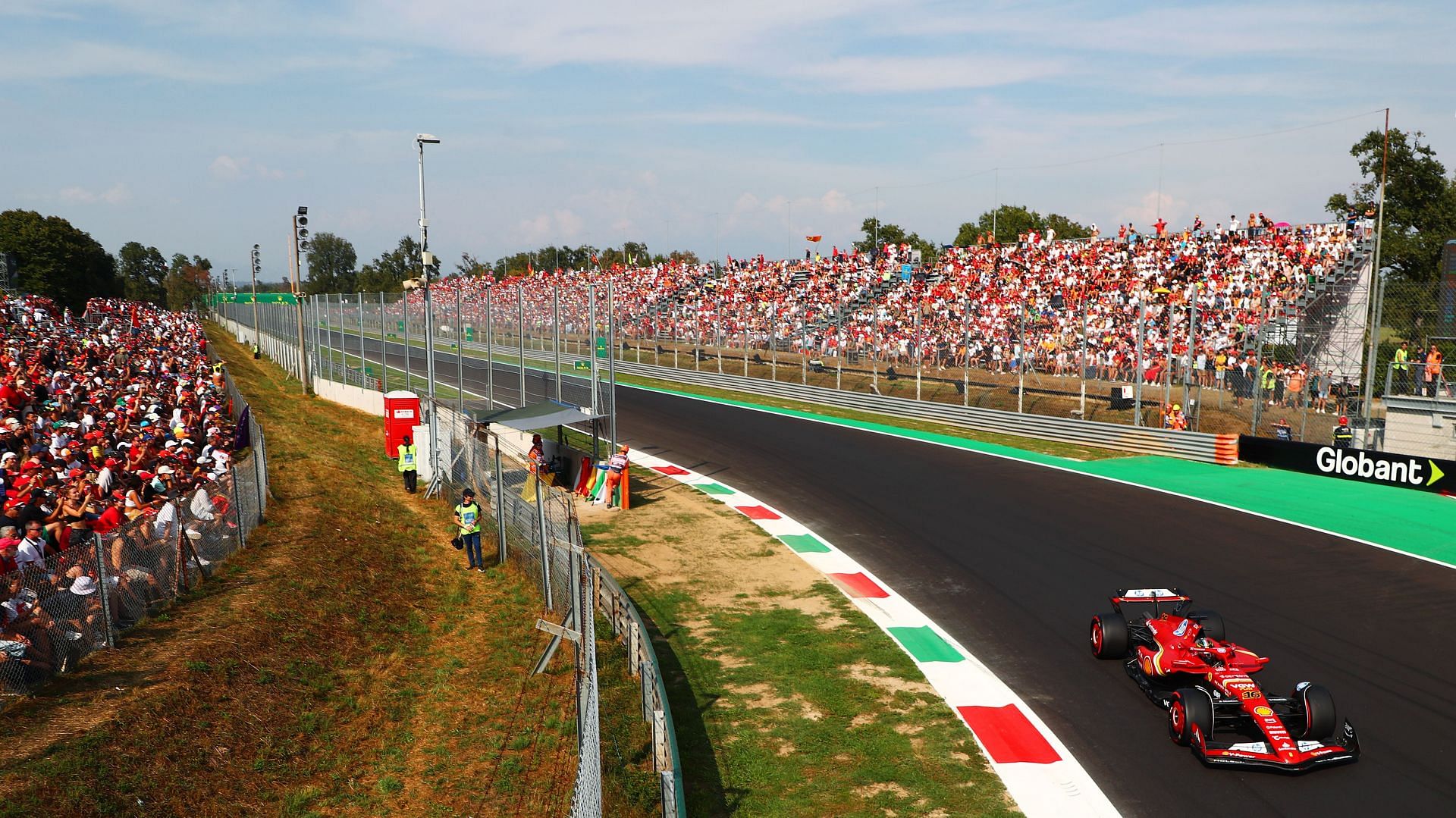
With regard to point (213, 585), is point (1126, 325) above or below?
above

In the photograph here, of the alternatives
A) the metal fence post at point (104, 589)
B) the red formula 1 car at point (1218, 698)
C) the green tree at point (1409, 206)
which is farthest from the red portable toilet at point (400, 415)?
the green tree at point (1409, 206)

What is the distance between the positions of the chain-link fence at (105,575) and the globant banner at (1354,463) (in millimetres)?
20446

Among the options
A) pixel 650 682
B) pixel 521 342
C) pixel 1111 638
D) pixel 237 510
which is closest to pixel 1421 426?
pixel 1111 638

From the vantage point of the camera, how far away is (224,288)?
100250 mm

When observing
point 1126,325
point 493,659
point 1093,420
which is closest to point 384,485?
point 493,659

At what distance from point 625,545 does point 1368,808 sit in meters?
10.7

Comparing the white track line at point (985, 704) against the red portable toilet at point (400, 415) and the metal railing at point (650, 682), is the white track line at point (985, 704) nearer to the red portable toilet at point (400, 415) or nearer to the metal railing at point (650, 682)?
the metal railing at point (650, 682)

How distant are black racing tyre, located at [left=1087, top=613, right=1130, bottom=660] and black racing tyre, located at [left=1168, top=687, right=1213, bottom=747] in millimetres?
1622

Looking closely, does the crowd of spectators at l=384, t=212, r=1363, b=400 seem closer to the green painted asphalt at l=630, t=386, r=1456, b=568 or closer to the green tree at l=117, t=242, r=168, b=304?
the green painted asphalt at l=630, t=386, r=1456, b=568

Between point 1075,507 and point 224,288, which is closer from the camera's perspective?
point 1075,507

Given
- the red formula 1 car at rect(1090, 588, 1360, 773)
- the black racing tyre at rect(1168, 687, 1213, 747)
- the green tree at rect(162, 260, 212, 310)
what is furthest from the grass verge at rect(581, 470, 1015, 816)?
the green tree at rect(162, 260, 212, 310)

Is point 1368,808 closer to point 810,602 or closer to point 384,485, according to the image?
point 810,602

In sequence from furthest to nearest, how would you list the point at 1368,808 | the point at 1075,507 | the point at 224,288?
the point at 224,288, the point at 1075,507, the point at 1368,808

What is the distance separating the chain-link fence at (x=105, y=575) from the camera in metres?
8.68
